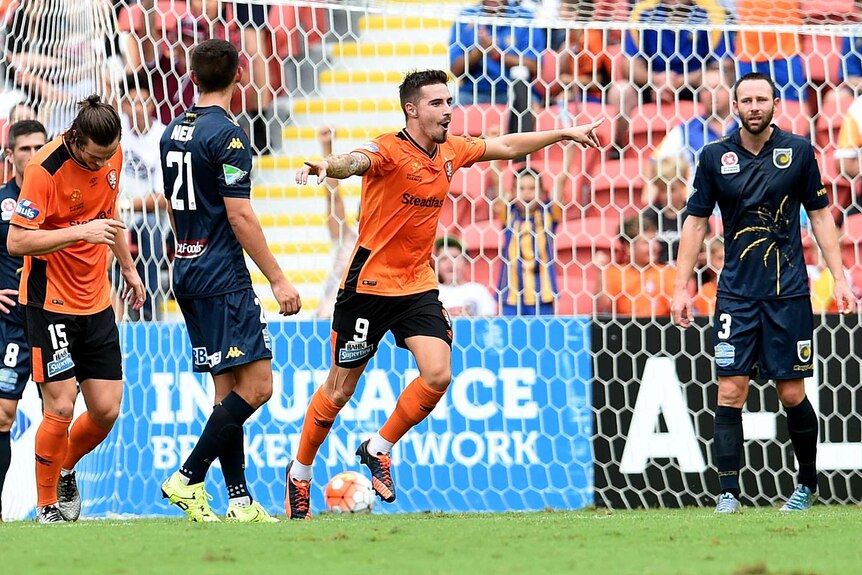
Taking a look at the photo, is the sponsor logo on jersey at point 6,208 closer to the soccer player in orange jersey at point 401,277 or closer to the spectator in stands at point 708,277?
the soccer player in orange jersey at point 401,277

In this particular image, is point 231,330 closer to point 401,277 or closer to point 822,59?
point 401,277

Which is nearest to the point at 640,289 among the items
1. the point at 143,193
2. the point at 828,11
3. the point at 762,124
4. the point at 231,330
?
the point at 828,11

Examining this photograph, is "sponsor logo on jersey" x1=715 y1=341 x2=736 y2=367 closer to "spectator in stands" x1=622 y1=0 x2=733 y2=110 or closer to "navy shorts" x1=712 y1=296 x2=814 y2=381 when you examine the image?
"navy shorts" x1=712 y1=296 x2=814 y2=381

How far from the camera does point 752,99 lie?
5816 mm

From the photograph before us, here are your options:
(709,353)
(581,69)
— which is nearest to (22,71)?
(581,69)

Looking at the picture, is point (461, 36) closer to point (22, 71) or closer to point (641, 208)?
point (641, 208)

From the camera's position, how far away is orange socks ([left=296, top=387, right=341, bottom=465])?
20.0ft

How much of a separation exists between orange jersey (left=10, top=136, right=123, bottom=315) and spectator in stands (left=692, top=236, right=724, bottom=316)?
13.0ft

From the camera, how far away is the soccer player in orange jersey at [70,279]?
5512 millimetres

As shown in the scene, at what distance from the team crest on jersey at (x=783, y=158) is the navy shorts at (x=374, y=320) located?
166 cm

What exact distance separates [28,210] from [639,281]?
405 centimetres

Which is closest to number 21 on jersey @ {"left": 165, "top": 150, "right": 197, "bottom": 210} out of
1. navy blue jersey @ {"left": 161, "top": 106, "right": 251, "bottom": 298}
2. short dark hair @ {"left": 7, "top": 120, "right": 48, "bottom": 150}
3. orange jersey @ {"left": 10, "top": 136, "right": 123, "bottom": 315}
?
navy blue jersey @ {"left": 161, "top": 106, "right": 251, "bottom": 298}

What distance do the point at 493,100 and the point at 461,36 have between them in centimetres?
63

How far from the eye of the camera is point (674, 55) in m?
8.35
